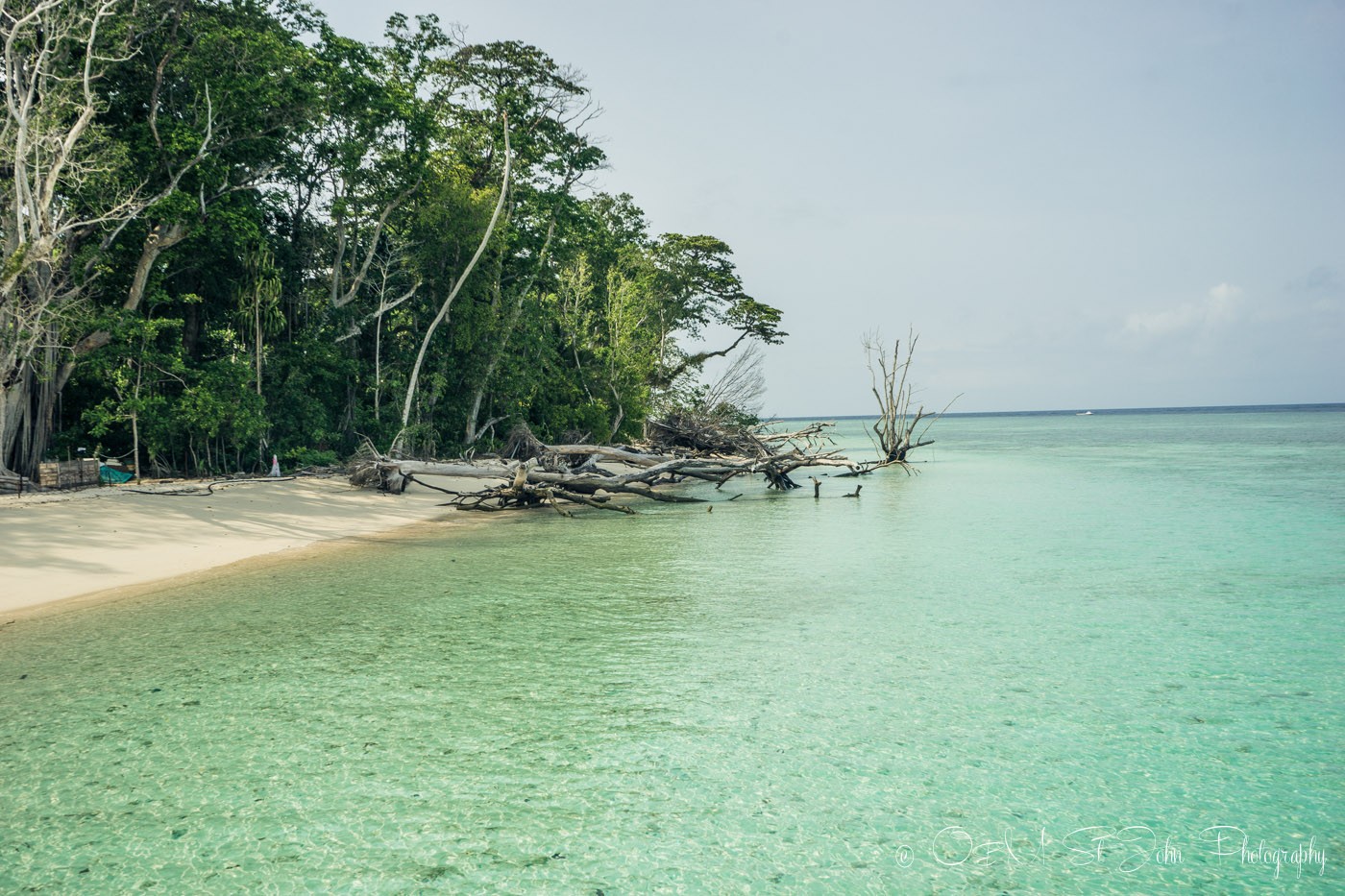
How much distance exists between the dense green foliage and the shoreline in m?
2.65

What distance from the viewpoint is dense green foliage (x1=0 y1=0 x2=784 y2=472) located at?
1346 cm

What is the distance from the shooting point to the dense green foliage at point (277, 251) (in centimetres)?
1346

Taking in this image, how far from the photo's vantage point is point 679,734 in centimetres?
438

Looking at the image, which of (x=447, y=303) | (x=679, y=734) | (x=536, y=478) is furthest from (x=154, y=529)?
(x=447, y=303)

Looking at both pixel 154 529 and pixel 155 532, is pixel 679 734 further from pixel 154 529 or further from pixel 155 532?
pixel 154 529

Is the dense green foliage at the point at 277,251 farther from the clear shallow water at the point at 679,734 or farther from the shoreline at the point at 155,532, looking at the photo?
the clear shallow water at the point at 679,734

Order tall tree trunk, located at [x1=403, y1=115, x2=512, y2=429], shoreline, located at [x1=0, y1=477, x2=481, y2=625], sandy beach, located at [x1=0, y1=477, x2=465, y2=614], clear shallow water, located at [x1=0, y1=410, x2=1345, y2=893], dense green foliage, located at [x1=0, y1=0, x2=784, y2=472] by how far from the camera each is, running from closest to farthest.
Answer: clear shallow water, located at [x1=0, y1=410, x2=1345, y2=893]
shoreline, located at [x1=0, y1=477, x2=481, y2=625]
sandy beach, located at [x1=0, y1=477, x2=465, y2=614]
dense green foliage, located at [x1=0, y1=0, x2=784, y2=472]
tall tree trunk, located at [x1=403, y1=115, x2=512, y2=429]

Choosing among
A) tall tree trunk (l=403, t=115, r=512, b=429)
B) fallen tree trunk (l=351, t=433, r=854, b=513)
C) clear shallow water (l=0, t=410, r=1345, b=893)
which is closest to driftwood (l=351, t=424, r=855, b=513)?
fallen tree trunk (l=351, t=433, r=854, b=513)

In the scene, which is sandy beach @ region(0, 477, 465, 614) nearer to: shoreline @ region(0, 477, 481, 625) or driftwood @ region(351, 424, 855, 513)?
shoreline @ region(0, 477, 481, 625)

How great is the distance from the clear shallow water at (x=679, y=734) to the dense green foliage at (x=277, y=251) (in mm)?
8139

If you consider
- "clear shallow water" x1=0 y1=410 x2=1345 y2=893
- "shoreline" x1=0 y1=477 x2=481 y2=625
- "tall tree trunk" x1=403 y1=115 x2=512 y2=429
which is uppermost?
"tall tree trunk" x1=403 y1=115 x2=512 y2=429

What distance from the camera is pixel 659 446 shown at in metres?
26.0

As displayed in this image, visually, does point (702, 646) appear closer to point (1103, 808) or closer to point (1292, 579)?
point (1103, 808)

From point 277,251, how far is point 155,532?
9.51 metres
